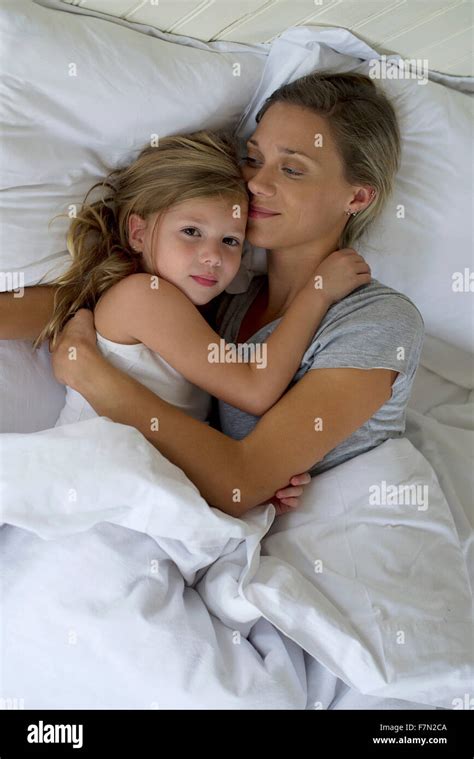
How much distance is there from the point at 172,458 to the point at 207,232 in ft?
1.36

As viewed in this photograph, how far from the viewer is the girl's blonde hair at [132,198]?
1.39 metres

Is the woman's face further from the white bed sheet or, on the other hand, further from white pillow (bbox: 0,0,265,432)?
the white bed sheet

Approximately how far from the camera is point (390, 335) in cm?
132

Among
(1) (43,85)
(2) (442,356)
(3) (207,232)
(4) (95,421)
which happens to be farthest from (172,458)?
(2) (442,356)

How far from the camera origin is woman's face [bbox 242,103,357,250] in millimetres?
1431

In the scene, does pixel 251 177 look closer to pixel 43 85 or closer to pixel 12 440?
pixel 43 85

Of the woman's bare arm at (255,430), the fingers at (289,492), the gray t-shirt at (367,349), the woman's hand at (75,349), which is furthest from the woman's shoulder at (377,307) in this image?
the woman's hand at (75,349)

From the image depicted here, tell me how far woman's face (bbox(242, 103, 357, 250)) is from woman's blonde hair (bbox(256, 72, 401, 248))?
0.07 feet

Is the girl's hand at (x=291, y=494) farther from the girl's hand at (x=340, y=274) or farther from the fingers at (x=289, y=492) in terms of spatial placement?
the girl's hand at (x=340, y=274)

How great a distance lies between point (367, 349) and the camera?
4.27ft

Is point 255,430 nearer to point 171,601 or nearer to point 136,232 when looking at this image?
point 171,601

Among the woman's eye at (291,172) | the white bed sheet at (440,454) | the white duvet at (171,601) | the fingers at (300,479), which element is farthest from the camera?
the woman's eye at (291,172)

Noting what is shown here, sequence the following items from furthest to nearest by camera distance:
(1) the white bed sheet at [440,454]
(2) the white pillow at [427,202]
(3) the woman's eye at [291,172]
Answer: (2) the white pillow at [427,202] → (3) the woman's eye at [291,172] → (1) the white bed sheet at [440,454]

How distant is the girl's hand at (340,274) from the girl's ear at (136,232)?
1.08 feet
